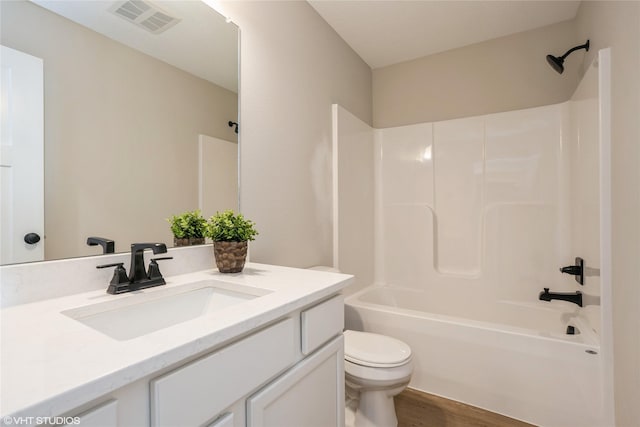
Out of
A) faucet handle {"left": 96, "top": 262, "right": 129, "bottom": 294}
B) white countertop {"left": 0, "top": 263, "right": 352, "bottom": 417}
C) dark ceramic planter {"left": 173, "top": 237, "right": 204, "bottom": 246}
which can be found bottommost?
white countertop {"left": 0, "top": 263, "right": 352, "bottom": 417}

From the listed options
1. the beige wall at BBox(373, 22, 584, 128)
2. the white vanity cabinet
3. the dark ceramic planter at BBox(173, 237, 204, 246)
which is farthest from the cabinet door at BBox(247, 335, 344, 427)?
the beige wall at BBox(373, 22, 584, 128)

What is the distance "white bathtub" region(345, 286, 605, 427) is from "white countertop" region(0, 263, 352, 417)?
1.33 m

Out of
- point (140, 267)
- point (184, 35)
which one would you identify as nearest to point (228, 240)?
point (140, 267)

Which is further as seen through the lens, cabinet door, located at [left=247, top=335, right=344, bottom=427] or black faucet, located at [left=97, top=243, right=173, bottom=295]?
black faucet, located at [left=97, top=243, right=173, bottom=295]

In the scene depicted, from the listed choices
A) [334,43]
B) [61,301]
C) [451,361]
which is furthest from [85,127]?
[451,361]

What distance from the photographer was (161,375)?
0.55m

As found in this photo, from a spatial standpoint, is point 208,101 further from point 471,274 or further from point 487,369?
point 471,274

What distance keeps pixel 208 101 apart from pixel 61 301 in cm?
91

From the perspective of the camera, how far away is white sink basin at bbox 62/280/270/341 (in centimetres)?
81

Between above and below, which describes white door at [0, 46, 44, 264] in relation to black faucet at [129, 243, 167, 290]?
above

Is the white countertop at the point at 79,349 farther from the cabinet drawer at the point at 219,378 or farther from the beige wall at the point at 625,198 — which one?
the beige wall at the point at 625,198

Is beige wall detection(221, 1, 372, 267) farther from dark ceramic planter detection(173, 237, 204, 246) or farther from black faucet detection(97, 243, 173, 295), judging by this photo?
black faucet detection(97, 243, 173, 295)

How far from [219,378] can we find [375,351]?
1092 mm

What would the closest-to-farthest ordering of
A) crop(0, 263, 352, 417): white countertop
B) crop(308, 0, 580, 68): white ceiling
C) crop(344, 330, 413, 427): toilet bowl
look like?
crop(0, 263, 352, 417): white countertop
crop(344, 330, 413, 427): toilet bowl
crop(308, 0, 580, 68): white ceiling
